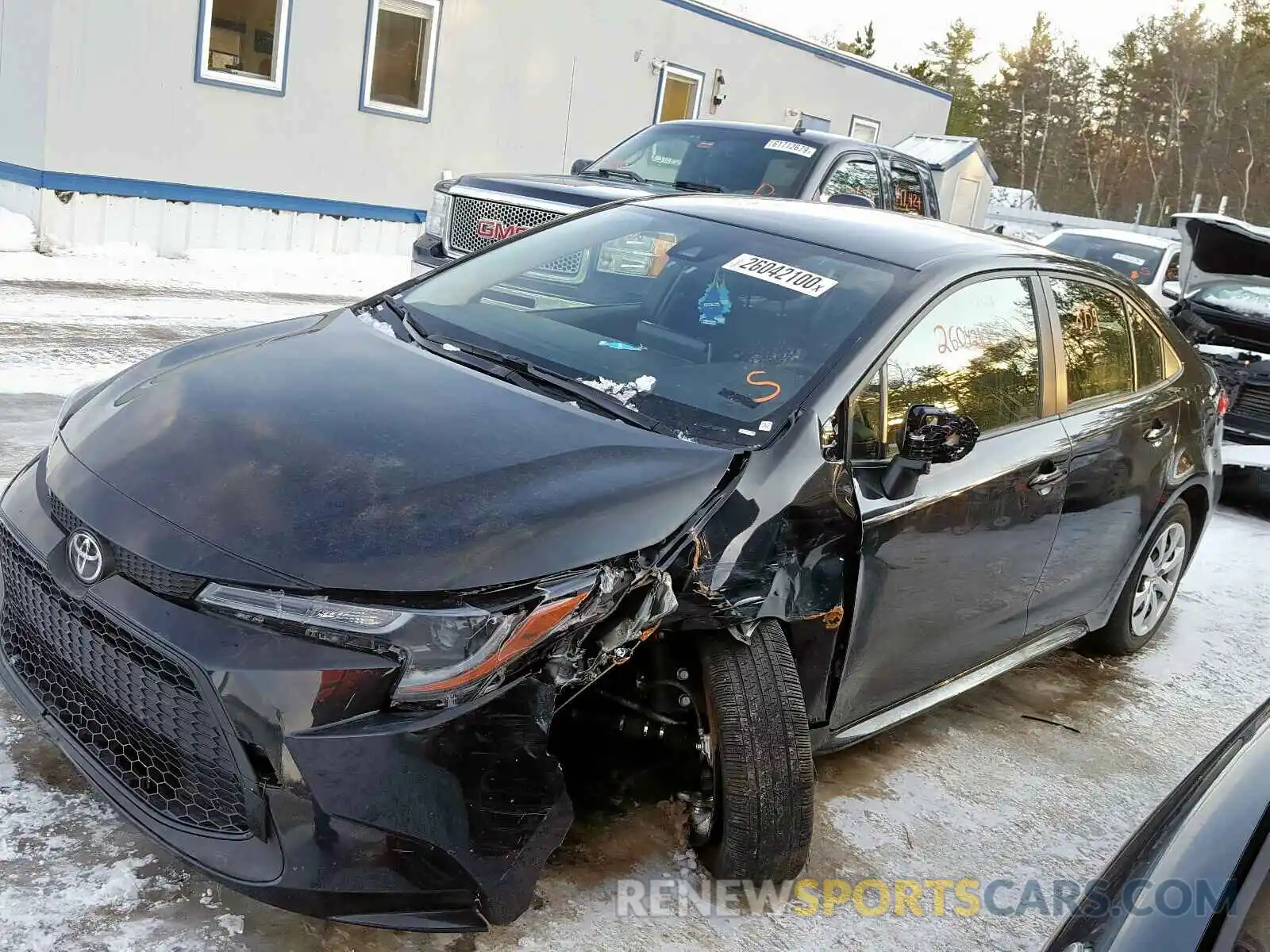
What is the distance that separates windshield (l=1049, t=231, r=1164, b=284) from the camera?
11.5 meters

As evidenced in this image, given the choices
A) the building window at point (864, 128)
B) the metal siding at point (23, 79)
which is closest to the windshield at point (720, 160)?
the metal siding at point (23, 79)

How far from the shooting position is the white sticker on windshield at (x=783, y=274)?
3377 millimetres

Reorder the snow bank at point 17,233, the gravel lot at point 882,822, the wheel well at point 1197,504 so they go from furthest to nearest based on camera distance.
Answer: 1. the snow bank at point 17,233
2. the wheel well at point 1197,504
3. the gravel lot at point 882,822

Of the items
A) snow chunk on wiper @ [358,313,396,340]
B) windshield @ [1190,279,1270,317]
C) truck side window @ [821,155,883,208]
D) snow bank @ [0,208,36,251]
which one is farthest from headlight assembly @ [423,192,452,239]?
windshield @ [1190,279,1270,317]

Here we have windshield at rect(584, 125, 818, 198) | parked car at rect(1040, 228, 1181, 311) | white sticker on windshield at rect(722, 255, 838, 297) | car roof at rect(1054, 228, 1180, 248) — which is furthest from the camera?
car roof at rect(1054, 228, 1180, 248)

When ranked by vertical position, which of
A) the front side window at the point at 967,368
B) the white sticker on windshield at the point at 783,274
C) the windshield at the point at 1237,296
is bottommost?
the front side window at the point at 967,368

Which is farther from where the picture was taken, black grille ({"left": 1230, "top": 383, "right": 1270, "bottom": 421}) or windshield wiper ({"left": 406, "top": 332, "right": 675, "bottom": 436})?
black grille ({"left": 1230, "top": 383, "right": 1270, "bottom": 421})

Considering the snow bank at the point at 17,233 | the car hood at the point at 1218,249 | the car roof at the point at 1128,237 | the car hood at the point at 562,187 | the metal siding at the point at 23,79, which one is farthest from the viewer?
the car roof at the point at 1128,237

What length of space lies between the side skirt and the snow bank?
9.52 m

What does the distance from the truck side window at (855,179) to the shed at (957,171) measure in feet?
32.8

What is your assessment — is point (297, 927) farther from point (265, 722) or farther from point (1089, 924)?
point (1089, 924)

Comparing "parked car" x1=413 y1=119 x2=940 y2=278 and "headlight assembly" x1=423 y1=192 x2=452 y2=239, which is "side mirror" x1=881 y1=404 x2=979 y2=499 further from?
"headlight assembly" x1=423 y1=192 x2=452 y2=239

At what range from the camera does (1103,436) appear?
4.02 meters

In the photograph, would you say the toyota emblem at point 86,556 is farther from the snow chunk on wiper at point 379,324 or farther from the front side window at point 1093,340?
the front side window at point 1093,340
